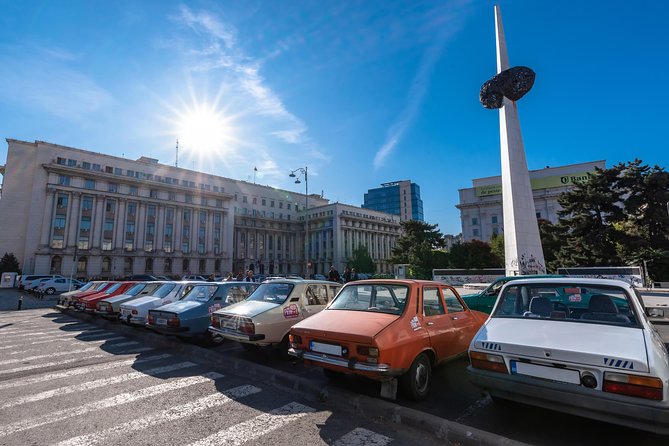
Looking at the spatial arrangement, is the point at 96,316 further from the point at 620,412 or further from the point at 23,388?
the point at 620,412

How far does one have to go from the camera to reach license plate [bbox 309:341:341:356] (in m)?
4.46

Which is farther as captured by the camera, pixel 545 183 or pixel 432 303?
pixel 545 183

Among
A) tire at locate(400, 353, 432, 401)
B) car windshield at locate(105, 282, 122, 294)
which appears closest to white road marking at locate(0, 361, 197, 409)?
tire at locate(400, 353, 432, 401)

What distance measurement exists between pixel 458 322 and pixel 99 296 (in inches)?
507

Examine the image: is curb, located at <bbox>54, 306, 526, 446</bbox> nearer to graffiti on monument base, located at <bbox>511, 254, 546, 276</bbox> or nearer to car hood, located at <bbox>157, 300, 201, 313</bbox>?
car hood, located at <bbox>157, 300, 201, 313</bbox>

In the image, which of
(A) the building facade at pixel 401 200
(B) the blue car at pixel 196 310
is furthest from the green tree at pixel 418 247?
(A) the building facade at pixel 401 200

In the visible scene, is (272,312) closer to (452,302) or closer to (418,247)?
(452,302)

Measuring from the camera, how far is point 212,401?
4730 mm

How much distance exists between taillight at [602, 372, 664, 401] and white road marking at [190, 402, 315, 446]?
3.20 metres

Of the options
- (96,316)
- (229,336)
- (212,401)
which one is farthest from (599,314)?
(96,316)

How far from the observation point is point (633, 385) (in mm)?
2990

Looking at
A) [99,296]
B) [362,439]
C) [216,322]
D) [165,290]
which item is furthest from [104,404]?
[99,296]

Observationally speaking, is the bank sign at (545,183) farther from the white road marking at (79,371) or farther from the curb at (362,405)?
the white road marking at (79,371)

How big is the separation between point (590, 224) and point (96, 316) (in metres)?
32.7
